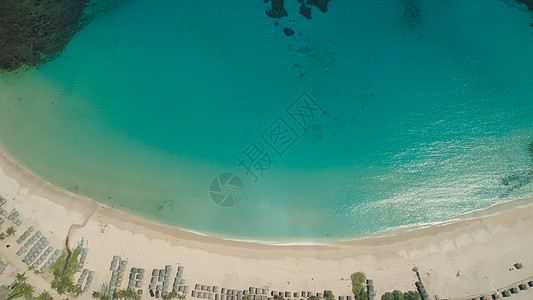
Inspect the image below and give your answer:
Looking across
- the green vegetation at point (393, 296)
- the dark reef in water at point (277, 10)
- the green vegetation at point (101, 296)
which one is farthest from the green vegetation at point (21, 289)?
the dark reef in water at point (277, 10)

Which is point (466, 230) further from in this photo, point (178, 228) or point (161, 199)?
point (161, 199)

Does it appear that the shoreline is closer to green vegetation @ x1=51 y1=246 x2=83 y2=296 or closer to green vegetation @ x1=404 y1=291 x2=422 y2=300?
green vegetation @ x1=51 y1=246 x2=83 y2=296

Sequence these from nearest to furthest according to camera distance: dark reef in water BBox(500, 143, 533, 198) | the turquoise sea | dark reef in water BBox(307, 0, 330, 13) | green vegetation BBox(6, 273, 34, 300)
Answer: green vegetation BBox(6, 273, 34, 300) < the turquoise sea < dark reef in water BBox(500, 143, 533, 198) < dark reef in water BBox(307, 0, 330, 13)

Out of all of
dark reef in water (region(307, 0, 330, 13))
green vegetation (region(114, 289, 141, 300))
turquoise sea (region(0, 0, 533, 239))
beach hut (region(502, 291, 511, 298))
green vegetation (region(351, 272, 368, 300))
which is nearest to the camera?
green vegetation (region(114, 289, 141, 300))

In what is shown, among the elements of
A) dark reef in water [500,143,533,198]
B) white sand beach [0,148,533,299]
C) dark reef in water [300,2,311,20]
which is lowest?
white sand beach [0,148,533,299]

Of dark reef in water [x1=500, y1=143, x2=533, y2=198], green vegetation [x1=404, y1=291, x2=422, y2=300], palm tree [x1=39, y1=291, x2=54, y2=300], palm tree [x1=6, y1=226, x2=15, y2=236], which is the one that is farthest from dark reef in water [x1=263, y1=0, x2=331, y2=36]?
palm tree [x1=39, y1=291, x2=54, y2=300]

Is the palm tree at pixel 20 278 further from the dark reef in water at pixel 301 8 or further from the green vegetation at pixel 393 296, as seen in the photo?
the dark reef in water at pixel 301 8

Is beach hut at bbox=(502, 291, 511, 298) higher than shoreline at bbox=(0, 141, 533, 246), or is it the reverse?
shoreline at bbox=(0, 141, 533, 246)

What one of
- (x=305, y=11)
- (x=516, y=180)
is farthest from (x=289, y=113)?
(x=516, y=180)
